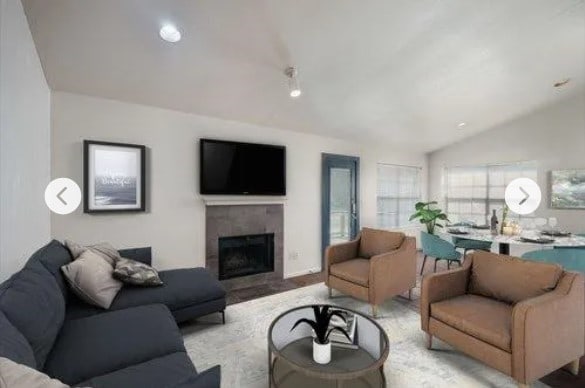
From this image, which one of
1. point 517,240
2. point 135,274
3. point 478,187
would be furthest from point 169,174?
point 478,187

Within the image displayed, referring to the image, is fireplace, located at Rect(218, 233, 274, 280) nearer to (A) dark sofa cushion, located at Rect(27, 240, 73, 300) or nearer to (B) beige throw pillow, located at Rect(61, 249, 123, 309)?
(B) beige throw pillow, located at Rect(61, 249, 123, 309)

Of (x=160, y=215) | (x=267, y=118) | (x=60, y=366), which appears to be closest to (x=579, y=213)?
(x=267, y=118)

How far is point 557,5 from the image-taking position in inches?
99.8

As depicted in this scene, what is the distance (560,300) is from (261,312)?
244 cm

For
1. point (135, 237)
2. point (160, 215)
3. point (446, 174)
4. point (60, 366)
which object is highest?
point (446, 174)

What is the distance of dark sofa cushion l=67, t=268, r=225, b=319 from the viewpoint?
211cm

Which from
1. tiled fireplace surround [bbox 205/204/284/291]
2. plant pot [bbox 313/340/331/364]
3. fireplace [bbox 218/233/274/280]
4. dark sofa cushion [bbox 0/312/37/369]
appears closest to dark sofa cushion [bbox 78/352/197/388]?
dark sofa cushion [bbox 0/312/37/369]

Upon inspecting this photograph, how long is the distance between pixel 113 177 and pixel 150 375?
7.69 feet

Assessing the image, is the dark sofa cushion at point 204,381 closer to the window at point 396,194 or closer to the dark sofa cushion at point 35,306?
the dark sofa cushion at point 35,306

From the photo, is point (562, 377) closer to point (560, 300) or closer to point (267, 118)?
point (560, 300)

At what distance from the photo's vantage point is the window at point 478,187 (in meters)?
5.29

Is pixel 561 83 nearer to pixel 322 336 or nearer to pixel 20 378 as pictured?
pixel 322 336

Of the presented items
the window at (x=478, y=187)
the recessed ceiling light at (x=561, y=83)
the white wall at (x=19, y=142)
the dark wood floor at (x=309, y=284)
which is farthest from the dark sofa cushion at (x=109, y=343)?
the window at (x=478, y=187)

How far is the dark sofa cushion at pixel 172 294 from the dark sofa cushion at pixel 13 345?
Result: 2.99 ft
